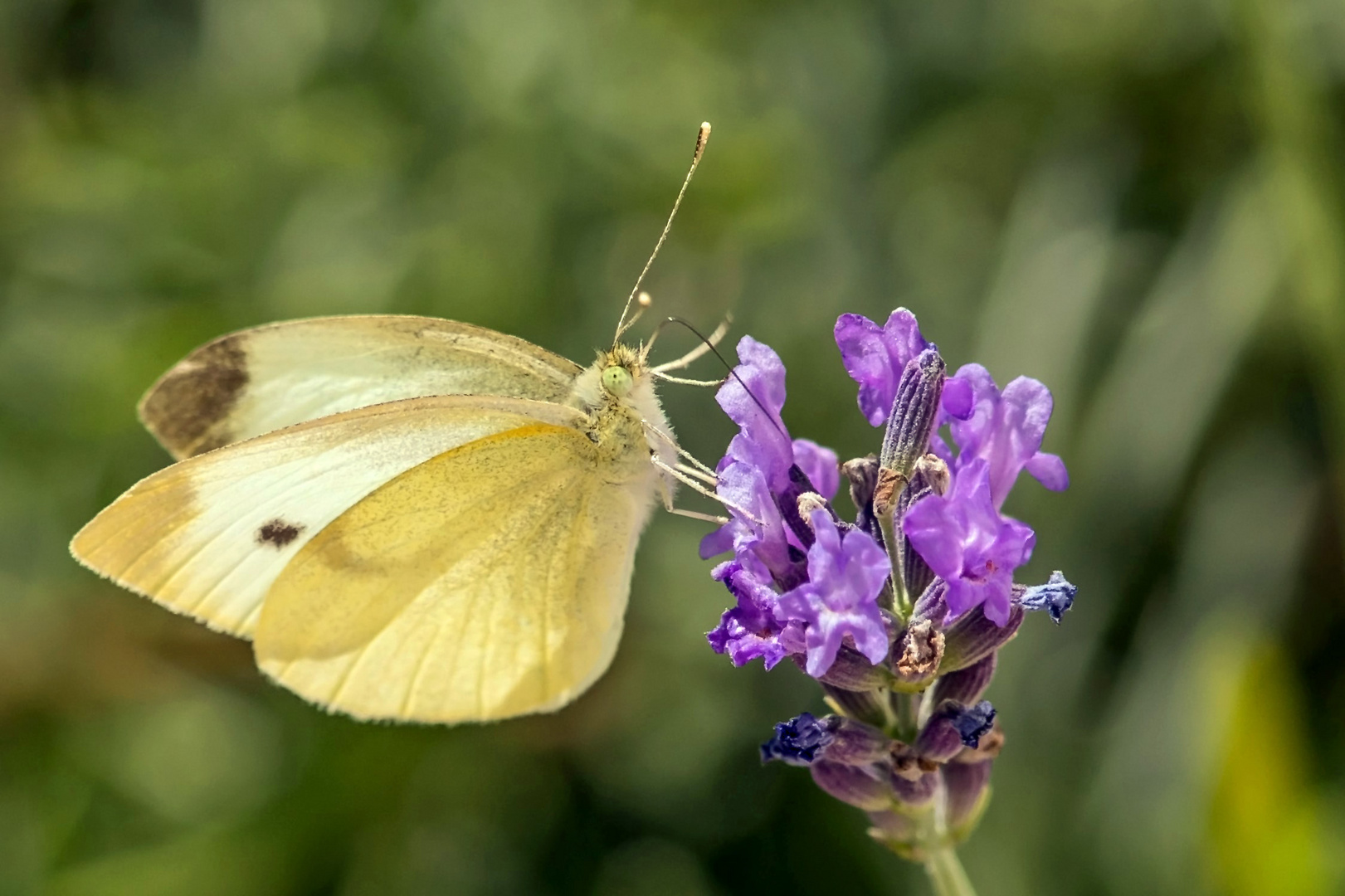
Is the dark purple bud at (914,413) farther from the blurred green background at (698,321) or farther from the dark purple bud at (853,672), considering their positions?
the blurred green background at (698,321)

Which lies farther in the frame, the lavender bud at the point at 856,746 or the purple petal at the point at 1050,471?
the purple petal at the point at 1050,471

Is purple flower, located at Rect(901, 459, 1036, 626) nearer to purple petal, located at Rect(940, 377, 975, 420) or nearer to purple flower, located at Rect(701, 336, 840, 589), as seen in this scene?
purple petal, located at Rect(940, 377, 975, 420)

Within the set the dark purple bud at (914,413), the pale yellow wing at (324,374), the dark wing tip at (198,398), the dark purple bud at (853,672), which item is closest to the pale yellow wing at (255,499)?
the pale yellow wing at (324,374)

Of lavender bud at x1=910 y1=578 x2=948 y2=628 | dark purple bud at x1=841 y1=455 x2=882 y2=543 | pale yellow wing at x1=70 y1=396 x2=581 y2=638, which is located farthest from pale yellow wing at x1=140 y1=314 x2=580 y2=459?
lavender bud at x1=910 y1=578 x2=948 y2=628

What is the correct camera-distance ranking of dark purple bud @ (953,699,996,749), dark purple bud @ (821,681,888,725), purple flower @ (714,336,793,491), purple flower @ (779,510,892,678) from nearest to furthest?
purple flower @ (779,510,892,678) → dark purple bud @ (953,699,996,749) → dark purple bud @ (821,681,888,725) → purple flower @ (714,336,793,491)

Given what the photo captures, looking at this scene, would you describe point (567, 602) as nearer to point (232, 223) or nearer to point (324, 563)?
point (324, 563)

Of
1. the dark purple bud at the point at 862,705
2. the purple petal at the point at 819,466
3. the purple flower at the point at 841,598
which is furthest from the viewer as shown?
the purple petal at the point at 819,466

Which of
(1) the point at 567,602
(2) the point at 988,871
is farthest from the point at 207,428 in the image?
(2) the point at 988,871
